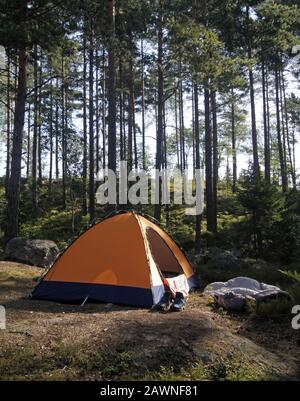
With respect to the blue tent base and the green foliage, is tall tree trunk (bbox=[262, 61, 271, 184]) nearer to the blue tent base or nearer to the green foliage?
the green foliage

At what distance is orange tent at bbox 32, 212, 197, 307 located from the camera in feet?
25.7

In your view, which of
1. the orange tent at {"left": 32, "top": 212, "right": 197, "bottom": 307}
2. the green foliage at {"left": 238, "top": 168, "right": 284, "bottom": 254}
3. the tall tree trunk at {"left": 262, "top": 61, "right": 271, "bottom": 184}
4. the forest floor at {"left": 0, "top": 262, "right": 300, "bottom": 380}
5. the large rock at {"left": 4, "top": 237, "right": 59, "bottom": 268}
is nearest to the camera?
the forest floor at {"left": 0, "top": 262, "right": 300, "bottom": 380}

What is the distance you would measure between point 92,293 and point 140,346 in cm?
288

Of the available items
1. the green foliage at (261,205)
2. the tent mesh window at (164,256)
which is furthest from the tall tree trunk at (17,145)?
the green foliage at (261,205)

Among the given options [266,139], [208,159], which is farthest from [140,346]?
[266,139]

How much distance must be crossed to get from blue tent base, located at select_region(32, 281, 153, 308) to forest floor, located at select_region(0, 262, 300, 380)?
1.22ft

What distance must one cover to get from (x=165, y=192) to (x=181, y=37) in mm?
9809

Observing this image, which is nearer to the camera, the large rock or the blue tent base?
the blue tent base

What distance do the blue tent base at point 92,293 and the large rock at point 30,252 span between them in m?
4.14

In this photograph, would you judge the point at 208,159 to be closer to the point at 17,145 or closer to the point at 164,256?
the point at 17,145

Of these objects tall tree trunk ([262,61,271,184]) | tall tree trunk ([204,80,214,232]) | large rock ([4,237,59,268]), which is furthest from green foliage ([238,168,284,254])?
large rock ([4,237,59,268])

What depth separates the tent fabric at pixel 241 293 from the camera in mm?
7926

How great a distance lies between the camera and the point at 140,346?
5.29 metres
